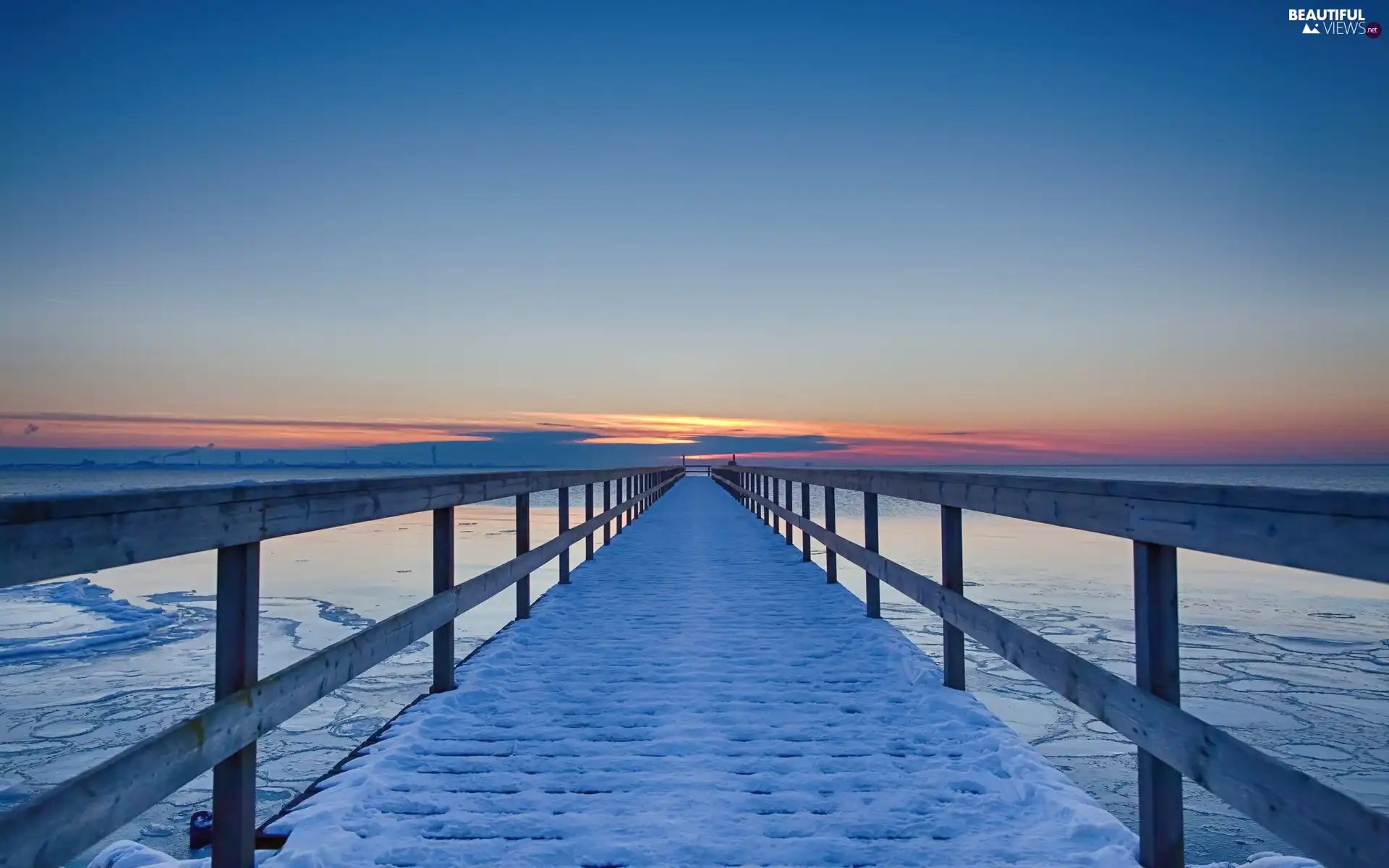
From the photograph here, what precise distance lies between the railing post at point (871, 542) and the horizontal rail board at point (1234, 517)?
266 centimetres

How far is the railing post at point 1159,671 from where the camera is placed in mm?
2514

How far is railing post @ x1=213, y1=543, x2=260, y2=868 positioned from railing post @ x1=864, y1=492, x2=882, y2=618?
457 cm

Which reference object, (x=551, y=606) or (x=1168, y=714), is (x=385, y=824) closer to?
(x=1168, y=714)

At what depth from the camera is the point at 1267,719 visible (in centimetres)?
602

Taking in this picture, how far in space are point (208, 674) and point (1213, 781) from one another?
328 inches

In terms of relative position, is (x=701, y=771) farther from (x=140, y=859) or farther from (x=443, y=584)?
(x=140, y=859)

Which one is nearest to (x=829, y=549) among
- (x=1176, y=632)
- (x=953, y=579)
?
(x=953, y=579)

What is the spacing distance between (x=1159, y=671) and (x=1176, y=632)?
151 mm

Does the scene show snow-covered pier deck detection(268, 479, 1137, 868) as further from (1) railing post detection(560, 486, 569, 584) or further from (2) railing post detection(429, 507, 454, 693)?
(1) railing post detection(560, 486, 569, 584)

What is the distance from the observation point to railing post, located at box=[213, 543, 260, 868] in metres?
2.50

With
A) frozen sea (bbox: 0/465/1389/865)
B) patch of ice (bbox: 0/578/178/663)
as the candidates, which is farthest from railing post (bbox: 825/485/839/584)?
patch of ice (bbox: 0/578/178/663)

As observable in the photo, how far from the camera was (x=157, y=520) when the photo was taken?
7.16ft

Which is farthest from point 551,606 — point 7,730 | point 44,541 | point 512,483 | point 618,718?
point 44,541

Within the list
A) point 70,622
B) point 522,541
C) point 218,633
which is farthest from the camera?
point 70,622
